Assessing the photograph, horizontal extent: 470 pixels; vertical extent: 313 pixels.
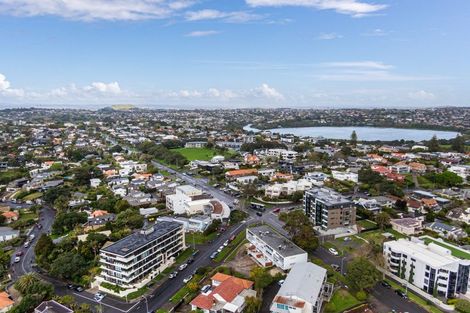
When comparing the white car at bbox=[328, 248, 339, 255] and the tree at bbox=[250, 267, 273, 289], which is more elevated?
the tree at bbox=[250, 267, 273, 289]

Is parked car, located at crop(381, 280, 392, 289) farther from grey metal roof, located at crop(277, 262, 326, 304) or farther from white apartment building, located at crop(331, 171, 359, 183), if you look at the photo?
white apartment building, located at crop(331, 171, 359, 183)

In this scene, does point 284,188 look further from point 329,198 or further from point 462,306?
point 462,306

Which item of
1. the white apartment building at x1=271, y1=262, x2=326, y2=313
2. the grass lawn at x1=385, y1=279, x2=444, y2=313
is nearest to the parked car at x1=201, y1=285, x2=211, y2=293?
the white apartment building at x1=271, y1=262, x2=326, y2=313

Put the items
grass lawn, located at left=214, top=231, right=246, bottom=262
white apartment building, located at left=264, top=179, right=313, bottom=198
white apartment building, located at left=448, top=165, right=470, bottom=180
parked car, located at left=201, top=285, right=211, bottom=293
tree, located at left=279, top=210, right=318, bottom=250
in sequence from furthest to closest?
white apartment building, located at left=448, top=165, right=470, bottom=180 → white apartment building, located at left=264, top=179, right=313, bottom=198 → grass lawn, located at left=214, top=231, right=246, bottom=262 → tree, located at left=279, top=210, right=318, bottom=250 → parked car, located at left=201, top=285, right=211, bottom=293

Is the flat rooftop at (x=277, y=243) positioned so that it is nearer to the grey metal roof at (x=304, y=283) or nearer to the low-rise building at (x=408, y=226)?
the grey metal roof at (x=304, y=283)

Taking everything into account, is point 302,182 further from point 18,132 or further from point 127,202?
point 18,132

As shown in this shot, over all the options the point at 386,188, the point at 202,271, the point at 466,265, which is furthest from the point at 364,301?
the point at 386,188
